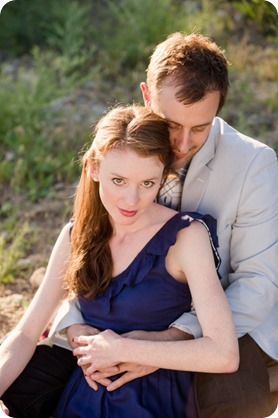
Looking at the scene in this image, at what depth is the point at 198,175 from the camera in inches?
141

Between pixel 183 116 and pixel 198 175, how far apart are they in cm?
41

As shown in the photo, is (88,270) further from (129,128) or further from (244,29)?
(244,29)

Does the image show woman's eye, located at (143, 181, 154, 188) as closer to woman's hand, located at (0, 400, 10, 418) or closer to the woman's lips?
the woman's lips

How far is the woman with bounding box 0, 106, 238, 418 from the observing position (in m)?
3.09

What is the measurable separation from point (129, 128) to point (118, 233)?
51 centimetres

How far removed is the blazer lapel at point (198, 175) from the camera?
11.6 feet

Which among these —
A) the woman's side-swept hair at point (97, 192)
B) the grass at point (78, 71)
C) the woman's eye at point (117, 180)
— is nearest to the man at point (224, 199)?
the woman's side-swept hair at point (97, 192)

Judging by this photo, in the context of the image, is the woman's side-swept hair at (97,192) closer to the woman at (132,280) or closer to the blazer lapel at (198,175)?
the woman at (132,280)

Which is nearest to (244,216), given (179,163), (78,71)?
(179,163)

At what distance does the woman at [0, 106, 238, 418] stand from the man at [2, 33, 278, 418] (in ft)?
0.28

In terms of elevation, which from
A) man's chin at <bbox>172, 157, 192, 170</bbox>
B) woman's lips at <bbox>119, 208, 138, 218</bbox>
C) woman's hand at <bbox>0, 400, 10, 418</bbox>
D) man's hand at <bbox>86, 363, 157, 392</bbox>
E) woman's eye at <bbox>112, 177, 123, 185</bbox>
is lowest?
woman's hand at <bbox>0, 400, 10, 418</bbox>

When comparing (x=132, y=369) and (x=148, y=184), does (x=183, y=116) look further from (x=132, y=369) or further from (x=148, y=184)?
(x=132, y=369)

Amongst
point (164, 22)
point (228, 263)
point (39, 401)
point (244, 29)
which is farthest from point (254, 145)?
point (244, 29)

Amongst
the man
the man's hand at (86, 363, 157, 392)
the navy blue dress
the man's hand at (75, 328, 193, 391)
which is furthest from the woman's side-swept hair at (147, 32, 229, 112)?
the man's hand at (86, 363, 157, 392)
